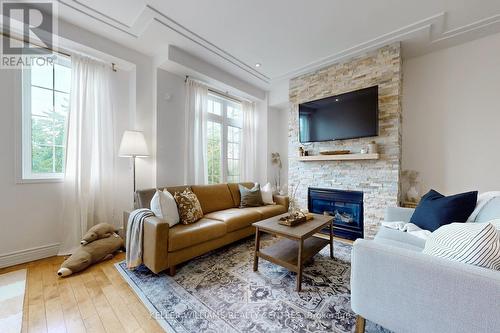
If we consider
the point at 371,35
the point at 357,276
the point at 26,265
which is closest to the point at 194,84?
the point at 371,35

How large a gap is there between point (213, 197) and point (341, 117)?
244 cm

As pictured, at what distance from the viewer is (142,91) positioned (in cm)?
303

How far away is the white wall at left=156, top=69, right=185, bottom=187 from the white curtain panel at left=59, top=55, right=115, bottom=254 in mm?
637

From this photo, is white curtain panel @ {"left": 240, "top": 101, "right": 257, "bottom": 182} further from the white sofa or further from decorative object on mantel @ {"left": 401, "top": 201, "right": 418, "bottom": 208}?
the white sofa

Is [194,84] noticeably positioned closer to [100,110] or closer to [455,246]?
[100,110]

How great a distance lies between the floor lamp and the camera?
2607 millimetres

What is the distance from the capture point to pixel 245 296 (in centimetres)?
169

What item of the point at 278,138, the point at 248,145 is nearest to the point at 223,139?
the point at 248,145

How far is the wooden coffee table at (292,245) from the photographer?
1810 millimetres

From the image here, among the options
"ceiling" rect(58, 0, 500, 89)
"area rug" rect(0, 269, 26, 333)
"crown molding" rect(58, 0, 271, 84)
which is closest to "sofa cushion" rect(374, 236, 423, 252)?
"ceiling" rect(58, 0, 500, 89)

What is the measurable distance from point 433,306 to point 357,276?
0.33 meters

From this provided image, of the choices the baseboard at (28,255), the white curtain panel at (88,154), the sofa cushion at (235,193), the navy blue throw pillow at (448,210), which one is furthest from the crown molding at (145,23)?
the navy blue throw pillow at (448,210)

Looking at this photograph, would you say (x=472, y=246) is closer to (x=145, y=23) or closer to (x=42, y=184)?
(x=145, y=23)

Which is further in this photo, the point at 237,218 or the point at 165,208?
the point at 237,218
